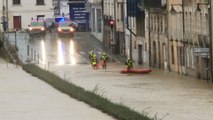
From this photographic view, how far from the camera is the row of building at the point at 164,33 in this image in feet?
187

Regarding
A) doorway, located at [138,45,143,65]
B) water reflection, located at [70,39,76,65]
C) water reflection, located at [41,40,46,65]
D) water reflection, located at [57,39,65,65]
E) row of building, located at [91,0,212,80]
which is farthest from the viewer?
doorway, located at [138,45,143,65]

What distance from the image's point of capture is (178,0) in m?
64.8

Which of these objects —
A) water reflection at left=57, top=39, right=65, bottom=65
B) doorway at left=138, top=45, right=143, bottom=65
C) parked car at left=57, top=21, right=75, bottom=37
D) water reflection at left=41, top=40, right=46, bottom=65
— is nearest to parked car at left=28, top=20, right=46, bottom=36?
parked car at left=57, top=21, right=75, bottom=37

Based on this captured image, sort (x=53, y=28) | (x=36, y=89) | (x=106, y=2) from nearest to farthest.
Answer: (x=36, y=89) < (x=106, y=2) < (x=53, y=28)

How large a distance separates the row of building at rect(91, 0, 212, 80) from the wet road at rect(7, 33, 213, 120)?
168cm

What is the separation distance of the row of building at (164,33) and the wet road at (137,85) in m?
1.68

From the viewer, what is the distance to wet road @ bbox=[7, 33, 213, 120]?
3545 centimetres

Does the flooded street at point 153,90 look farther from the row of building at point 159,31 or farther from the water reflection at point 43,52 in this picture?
the water reflection at point 43,52

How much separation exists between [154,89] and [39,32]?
53568mm

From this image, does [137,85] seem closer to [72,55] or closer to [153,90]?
[153,90]

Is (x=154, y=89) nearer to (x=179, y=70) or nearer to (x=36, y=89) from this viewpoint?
(x=36, y=89)

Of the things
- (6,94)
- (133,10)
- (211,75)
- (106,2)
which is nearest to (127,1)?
(133,10)

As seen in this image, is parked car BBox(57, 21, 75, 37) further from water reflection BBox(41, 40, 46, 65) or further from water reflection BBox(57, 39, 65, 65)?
water reflection BBox(41, 40, 46, 65)

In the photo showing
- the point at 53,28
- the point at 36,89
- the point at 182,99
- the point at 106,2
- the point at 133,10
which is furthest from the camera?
the point at 53,28
